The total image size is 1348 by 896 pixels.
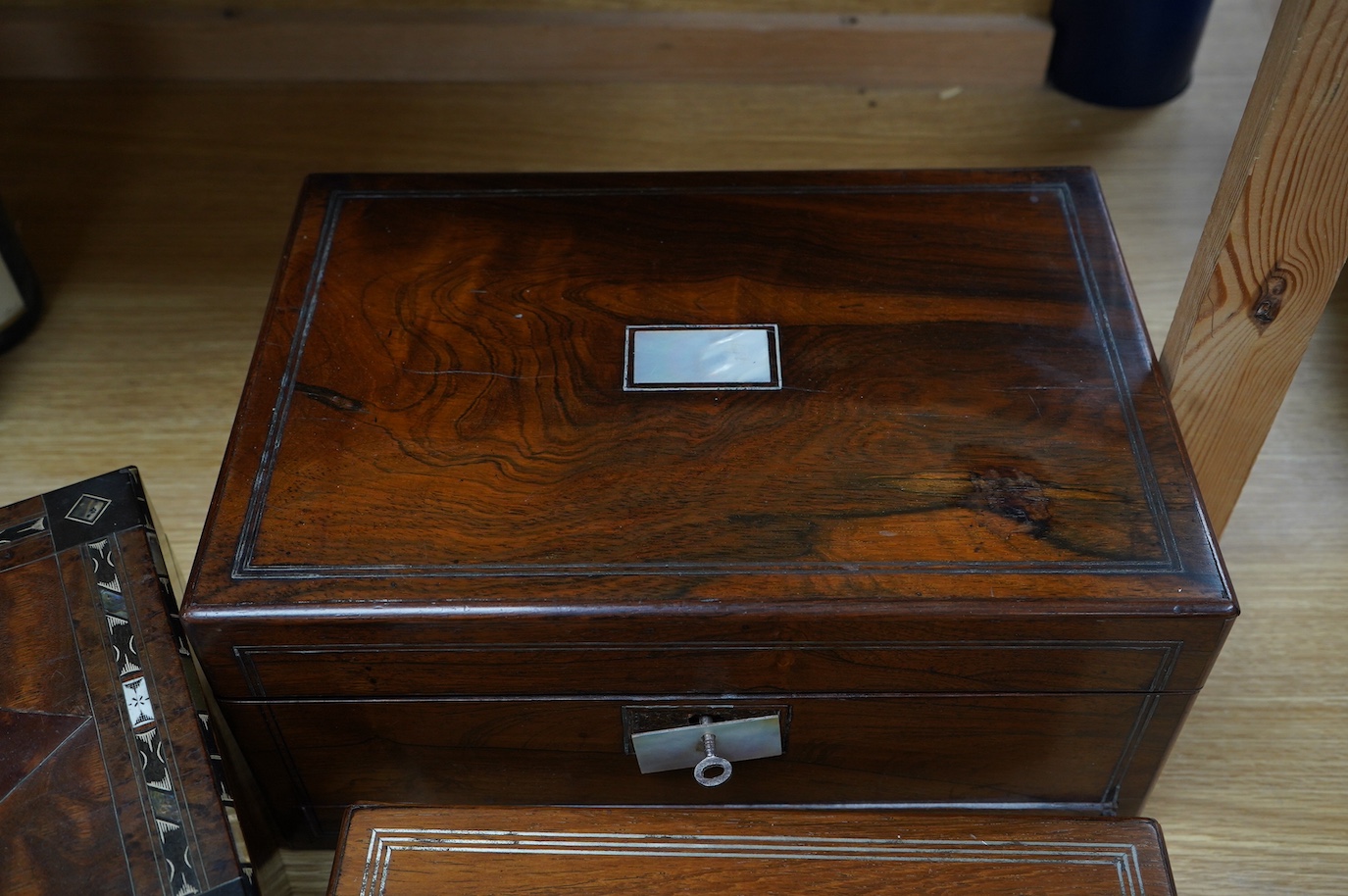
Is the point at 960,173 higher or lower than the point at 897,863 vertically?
higher

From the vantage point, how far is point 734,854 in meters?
0.96

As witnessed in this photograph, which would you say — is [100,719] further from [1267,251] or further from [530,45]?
[530,45]

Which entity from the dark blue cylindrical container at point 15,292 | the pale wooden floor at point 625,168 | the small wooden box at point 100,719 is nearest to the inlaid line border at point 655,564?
the small wooden box at point 100,719

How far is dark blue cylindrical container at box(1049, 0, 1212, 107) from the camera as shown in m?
1.89

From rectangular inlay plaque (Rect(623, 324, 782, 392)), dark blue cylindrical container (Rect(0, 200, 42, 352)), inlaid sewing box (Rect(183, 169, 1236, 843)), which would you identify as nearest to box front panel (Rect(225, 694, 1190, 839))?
inlaid sewing box (Rect(183, 169, 1236, 843))

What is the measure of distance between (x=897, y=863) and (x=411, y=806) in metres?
0.36

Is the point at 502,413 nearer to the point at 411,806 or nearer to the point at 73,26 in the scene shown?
the point at 411,806

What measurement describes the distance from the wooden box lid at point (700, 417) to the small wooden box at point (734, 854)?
0.14 metres

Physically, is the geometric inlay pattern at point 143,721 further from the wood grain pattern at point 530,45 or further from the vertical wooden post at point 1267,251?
the wood grain pattern at point 530,45

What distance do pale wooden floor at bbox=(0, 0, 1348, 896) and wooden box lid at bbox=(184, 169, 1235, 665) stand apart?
0.37m

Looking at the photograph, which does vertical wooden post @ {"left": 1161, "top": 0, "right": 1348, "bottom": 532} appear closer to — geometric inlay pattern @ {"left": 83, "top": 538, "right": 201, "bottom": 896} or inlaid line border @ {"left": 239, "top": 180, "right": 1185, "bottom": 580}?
inlaid line border @ {"left": 239, "top": 180, "right": 1185, "bottom": 580}

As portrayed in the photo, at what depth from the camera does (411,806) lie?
99 cm

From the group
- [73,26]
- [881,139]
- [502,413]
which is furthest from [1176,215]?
[73,26]

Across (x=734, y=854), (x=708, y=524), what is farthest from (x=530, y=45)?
(x=734, y=854)
